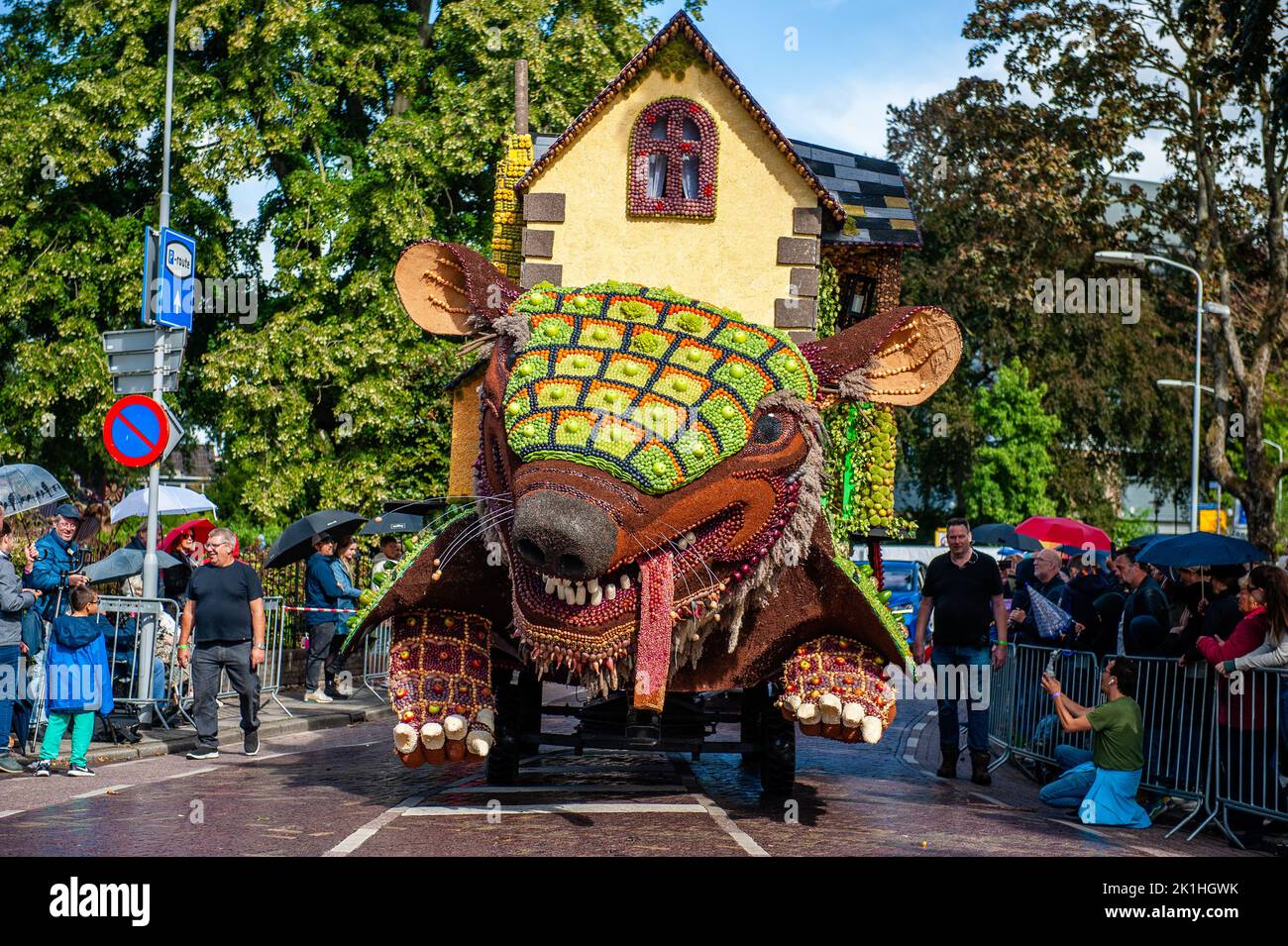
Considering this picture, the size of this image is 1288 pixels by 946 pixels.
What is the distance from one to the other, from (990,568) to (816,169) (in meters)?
3.88

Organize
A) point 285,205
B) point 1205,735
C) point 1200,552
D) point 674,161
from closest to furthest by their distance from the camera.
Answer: point 1205,735 < point 674,161 < point 1200,552 < point 285,205

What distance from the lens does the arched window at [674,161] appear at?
30.1ft

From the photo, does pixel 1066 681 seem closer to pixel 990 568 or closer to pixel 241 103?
pixel 990 568

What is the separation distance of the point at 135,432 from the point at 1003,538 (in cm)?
1288

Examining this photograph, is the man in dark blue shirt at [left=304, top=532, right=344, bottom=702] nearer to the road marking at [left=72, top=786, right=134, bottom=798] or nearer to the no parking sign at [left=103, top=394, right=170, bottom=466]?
the no parking sign at [left=103, top=394, right=170, bottom=466]

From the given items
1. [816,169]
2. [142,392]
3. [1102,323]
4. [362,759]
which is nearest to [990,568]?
[816,169]

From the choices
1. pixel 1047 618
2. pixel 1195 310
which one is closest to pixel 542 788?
pixel 1047 618

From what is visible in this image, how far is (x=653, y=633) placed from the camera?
6812 millimetres

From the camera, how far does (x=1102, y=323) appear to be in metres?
35.6

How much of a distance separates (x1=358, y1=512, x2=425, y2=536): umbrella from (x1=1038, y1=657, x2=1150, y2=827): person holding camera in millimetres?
11559

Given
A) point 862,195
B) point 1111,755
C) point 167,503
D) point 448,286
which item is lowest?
point 1111,755

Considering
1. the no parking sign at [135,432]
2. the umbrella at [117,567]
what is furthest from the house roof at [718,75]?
the umbrella at [117,567]

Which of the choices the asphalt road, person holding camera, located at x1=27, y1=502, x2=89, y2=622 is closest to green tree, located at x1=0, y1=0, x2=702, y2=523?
person holding camera, located at x1=27, y1=502, x2=89, y2=622

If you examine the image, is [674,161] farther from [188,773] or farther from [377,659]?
[377,659]
